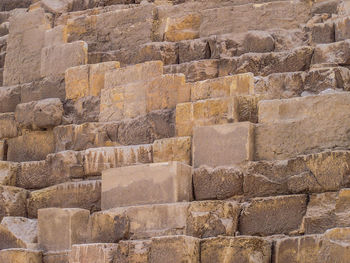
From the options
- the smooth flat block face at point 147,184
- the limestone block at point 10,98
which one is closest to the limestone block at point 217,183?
the smooth flat block face at point 147,184

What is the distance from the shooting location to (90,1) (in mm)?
13945

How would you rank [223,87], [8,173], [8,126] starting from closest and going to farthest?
[223,87] < [8,173] < [8,126]

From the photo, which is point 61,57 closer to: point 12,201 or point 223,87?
point 12,201

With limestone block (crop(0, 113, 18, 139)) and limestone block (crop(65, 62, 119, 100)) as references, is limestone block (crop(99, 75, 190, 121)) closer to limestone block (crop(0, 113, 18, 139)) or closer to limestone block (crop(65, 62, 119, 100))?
limestone block (crop(65, 62, 119, 100))

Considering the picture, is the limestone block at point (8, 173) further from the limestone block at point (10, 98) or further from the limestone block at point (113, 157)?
the limestone block at point (10, 98)

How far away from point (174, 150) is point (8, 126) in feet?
9.72

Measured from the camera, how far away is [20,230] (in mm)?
10180

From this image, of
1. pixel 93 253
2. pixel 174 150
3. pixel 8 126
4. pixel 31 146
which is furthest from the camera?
pixel 8 126

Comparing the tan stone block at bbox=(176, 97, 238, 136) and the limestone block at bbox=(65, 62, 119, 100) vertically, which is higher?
the limestone block at bbox=(65, 62, 119, 100)

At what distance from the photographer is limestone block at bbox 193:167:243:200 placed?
31.0ft

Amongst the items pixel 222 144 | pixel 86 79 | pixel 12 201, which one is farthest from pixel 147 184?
pixel 86 79

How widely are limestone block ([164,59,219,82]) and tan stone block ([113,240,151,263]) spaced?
9.68 ft

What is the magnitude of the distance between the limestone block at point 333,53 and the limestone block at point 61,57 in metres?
3.29

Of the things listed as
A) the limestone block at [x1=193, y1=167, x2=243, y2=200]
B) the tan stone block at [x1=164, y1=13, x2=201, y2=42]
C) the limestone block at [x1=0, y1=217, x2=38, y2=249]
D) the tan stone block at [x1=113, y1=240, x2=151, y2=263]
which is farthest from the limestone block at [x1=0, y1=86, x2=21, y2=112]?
the tan stone block at [x1=113, y1=240, x2=151, y2=263]
